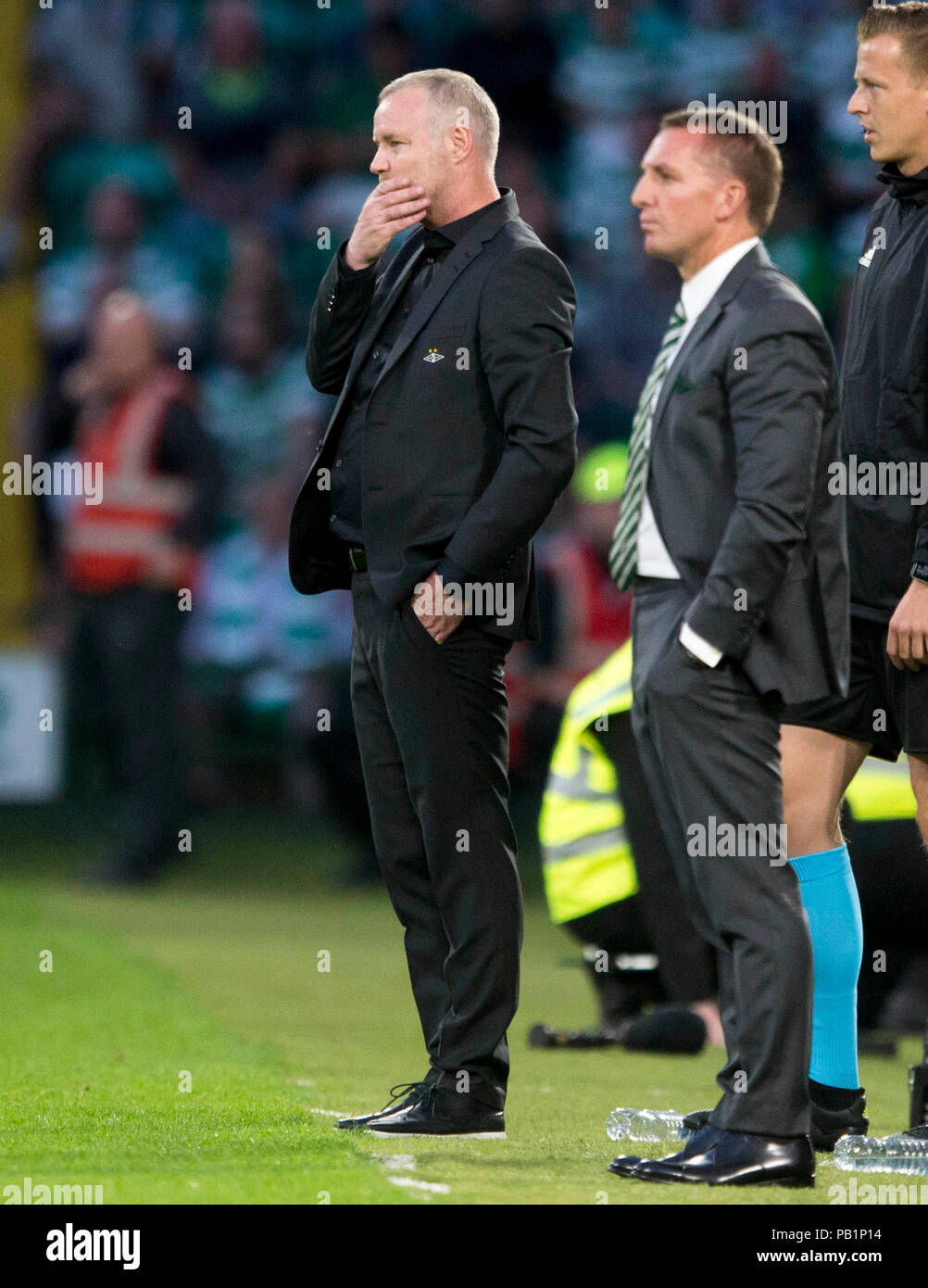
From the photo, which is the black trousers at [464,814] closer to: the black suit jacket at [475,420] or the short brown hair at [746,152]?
the black suit jacket at [475,420]

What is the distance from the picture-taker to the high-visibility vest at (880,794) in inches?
229

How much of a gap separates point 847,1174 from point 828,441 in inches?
52.7

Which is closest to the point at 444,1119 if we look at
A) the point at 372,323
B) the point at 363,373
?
the point at 363,373

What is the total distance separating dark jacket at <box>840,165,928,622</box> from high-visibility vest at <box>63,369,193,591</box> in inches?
202

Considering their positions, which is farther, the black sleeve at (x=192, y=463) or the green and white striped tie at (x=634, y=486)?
the black sleeve at (x=192, y=463)

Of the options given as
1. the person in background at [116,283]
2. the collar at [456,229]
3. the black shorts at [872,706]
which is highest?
the person in background at [116,283]

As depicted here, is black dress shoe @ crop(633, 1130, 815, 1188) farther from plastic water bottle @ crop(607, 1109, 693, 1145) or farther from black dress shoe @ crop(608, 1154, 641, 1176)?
plastic water bottle @ crop(607, 1109, 693, 1145)

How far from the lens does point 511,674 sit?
9.30 m

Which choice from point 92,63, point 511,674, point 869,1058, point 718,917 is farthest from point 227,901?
point 92,63

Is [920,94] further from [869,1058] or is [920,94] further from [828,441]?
[869,1058]

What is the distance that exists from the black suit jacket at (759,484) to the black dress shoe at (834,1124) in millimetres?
982

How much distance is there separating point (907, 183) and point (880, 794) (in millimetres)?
2209

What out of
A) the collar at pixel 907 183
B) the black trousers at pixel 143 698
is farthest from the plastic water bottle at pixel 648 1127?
the black trousers at pixel 143 698

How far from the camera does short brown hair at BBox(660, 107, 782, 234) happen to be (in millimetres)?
3836
